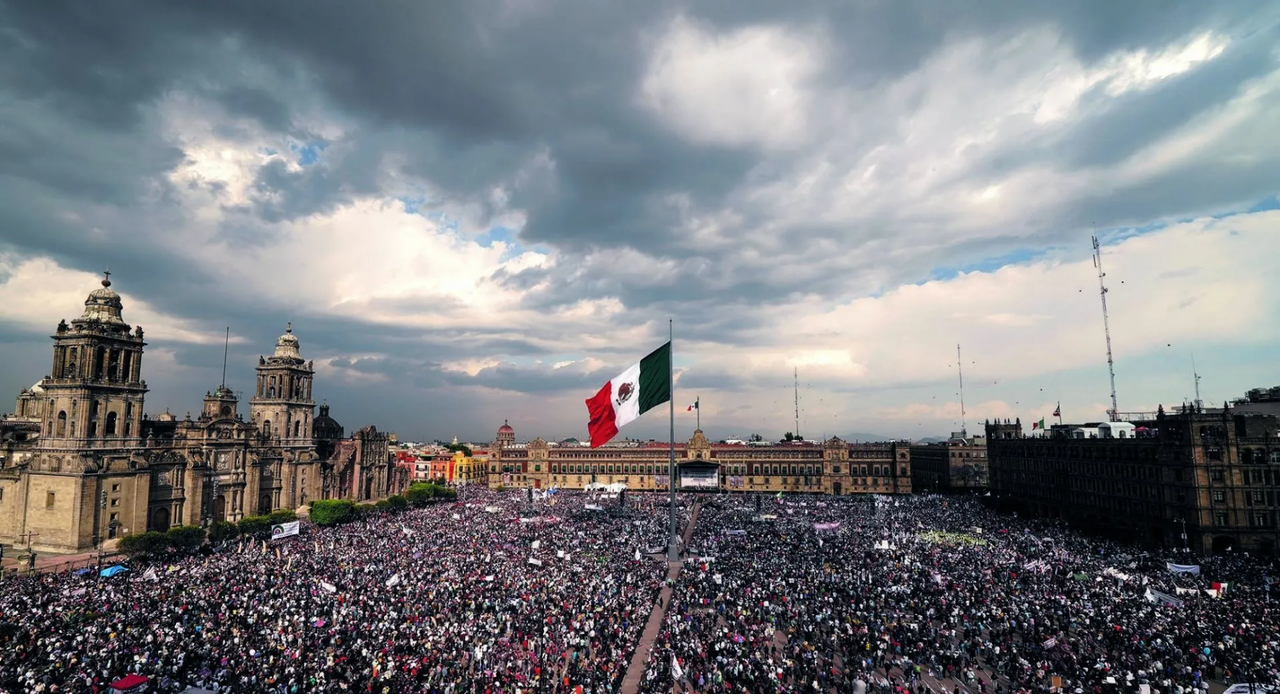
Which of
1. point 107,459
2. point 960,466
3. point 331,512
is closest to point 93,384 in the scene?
point 107,459

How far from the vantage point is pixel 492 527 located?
61.5 meters

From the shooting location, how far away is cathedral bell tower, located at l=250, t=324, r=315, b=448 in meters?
94.5

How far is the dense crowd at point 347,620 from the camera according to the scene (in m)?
24.7

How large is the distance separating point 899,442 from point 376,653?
103093mm

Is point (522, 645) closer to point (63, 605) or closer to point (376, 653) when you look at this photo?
point (376, 653)

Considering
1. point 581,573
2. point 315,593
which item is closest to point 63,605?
point 315,593

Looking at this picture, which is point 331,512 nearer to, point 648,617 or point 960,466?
point 648,617

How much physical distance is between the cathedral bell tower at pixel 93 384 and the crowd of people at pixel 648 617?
22.8 meters

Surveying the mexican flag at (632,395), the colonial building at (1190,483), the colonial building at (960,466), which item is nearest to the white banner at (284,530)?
the mexican flag at (632,395)

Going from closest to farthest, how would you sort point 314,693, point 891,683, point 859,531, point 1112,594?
point 314,693 < point 891,683 < point 1112,594 < point 859,531

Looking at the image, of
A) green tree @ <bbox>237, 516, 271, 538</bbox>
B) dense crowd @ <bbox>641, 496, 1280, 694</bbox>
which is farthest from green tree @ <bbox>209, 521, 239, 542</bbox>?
dense crowd @ <bbox>641, 496, 1280, 694</bbox>

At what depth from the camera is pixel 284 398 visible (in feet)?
314

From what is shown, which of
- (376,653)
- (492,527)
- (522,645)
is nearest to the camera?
(376,653)

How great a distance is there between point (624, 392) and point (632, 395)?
0.75m
